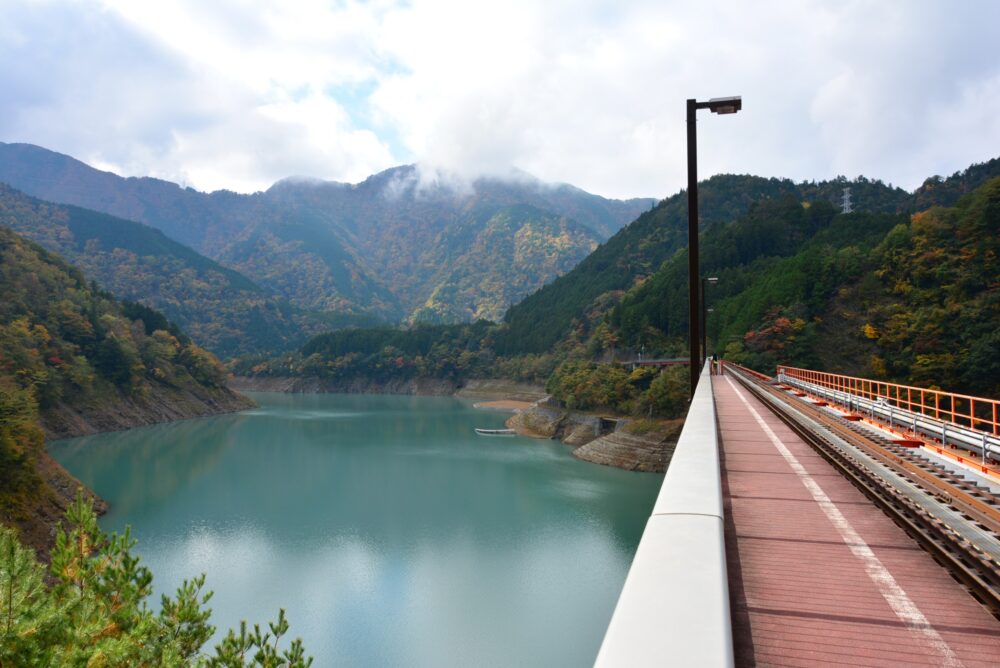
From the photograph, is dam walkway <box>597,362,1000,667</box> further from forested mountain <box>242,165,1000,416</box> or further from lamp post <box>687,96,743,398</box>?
forested mountain <box>242,165,1000,416</box>

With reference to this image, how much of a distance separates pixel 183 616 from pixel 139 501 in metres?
36.8

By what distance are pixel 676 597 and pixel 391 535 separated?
31876mm

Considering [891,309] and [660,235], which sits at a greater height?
[660,235]

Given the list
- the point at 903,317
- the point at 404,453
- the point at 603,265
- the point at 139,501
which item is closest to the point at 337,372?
the point at 603,265

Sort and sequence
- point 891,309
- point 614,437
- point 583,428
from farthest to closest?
point 583,428 < point 891,309 < point 614,437

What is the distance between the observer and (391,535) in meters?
32.3

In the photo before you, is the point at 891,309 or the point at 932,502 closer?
the point at 932,502

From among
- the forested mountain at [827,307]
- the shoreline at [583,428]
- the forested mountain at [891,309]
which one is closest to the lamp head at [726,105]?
the shoreline at [583,428]

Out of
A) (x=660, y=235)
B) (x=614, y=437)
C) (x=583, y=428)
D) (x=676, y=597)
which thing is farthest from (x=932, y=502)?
(x=660, y=235)

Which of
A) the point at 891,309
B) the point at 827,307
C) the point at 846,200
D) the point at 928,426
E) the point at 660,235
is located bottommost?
the point at 928,426

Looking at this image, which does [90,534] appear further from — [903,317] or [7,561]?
[903,317]

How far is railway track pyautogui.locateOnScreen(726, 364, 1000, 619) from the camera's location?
451 cm

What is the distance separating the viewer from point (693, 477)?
17.1ft

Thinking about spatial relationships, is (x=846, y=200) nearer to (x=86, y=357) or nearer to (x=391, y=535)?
(x=391, y=535)
